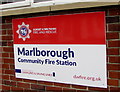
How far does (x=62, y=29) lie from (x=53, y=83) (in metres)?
0.85

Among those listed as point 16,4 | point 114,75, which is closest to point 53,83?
point 114,75

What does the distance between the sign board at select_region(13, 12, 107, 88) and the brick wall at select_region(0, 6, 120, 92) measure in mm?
67

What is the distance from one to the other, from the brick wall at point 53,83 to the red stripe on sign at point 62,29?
0.26 ft

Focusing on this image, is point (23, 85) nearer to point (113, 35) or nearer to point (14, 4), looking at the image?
point (14, 4)

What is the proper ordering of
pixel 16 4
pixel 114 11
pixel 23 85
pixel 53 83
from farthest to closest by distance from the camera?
1. pixel 23 85
2. pixel 16 4
3. pixel 53 83
4. pixel 114 11

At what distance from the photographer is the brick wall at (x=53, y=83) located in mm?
2844

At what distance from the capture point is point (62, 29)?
3.18 metres

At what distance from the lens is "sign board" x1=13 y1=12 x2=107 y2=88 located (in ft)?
9.68

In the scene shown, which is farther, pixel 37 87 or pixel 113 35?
pixel 37 87

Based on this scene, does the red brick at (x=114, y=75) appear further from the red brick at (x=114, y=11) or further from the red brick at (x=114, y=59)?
the red brick at (x=114, y=11)

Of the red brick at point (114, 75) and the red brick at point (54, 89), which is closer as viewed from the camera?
the red brick at point (114, 75)

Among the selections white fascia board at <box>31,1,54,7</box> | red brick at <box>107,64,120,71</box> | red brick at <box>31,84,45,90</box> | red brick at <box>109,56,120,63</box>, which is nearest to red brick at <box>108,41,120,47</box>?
red brick at <box>109,56,120,63</box>

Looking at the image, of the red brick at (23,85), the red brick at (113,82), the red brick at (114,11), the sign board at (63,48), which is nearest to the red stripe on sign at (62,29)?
the sign board at (63,48)

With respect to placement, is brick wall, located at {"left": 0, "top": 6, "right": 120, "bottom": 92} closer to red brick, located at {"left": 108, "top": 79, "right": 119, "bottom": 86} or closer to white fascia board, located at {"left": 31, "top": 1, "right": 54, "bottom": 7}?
red brick, located at {"left": 108, "top": 79, "right": 119, "bottom": 86}
